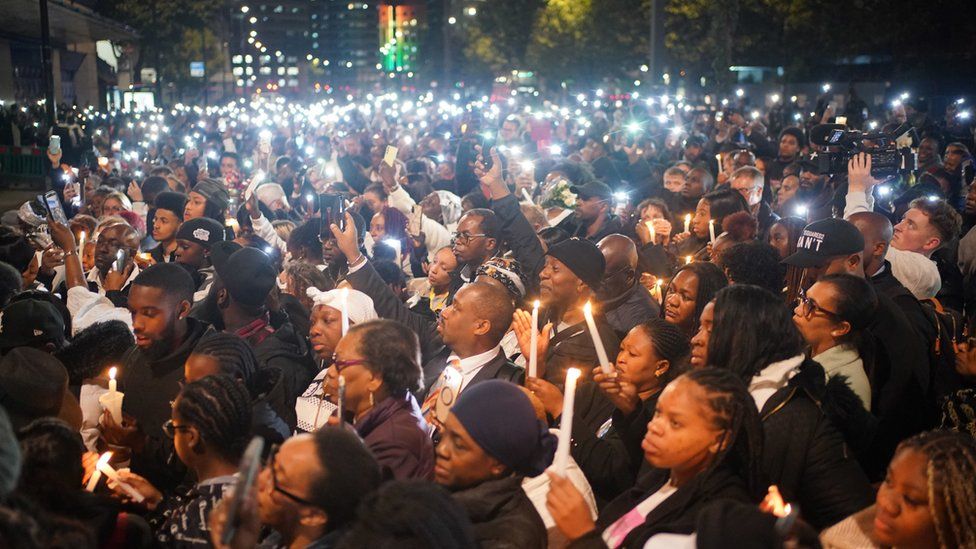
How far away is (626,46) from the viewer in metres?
58.1

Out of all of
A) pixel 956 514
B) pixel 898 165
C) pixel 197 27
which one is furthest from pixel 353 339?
pixel 197 27

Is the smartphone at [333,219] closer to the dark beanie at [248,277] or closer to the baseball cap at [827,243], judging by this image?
the dark beanie at [248,277]

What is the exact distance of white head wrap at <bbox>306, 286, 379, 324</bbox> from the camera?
5.73 metres

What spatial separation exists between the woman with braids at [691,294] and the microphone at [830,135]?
3143mm

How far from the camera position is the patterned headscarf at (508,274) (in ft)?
20.0

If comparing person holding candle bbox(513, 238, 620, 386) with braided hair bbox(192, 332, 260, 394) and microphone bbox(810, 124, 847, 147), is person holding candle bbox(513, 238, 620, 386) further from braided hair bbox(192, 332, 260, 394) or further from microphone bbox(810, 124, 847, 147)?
microphone bbox(810, 124, 847, 147)

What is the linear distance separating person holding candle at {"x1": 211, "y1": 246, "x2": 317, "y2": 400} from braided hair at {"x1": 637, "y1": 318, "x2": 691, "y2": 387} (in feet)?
6.78

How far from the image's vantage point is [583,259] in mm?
5953

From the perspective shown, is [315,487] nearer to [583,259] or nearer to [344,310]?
[344,310]

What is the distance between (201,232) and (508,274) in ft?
9.71

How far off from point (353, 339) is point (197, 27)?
217 ft

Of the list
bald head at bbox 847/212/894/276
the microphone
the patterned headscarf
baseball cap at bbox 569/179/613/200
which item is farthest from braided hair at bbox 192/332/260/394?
the microphone

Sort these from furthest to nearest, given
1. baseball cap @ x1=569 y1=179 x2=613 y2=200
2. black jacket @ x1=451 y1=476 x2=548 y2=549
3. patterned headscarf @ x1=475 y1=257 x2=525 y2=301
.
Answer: baseball cap @ x1=569 y1=179 x2=613 y2=200 → patterned headscarf @ x1=475 y1=257 x2=525 y2=301 → black jacket @ x1=451 y1=476 x2=548 y2=549

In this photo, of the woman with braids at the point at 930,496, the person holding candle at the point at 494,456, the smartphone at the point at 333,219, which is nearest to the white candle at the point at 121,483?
the person holding candle at the point at 494,456
